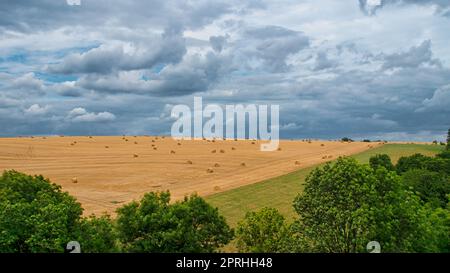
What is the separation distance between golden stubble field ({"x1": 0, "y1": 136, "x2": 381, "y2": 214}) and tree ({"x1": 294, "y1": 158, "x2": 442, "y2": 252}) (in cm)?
3288

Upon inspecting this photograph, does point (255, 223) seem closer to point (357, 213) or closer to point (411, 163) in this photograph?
point (357, 213)

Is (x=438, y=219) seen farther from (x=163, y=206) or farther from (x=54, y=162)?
(x=54, y=162)

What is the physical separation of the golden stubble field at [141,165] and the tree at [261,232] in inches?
1037

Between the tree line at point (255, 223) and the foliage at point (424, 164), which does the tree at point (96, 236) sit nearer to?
the tree line at point (255, 223)

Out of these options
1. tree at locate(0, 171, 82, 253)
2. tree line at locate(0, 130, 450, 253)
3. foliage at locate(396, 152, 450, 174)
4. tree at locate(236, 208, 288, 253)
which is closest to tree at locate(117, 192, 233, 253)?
tree line at locate(0, 130, 450, 253)

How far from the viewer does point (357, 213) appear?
120 feet

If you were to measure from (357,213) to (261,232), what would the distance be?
935cm

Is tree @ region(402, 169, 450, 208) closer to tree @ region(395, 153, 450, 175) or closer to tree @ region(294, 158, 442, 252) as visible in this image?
tree @ region(395, 153, 450, 175)

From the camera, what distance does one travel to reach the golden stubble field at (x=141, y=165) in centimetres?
8000

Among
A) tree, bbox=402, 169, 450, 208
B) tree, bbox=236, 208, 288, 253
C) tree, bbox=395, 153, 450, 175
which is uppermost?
tree, bbox=395, 153, 450, 175

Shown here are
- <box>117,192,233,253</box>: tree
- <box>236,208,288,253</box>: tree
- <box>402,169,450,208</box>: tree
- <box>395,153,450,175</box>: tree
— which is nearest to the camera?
<box>117,192,233,253</box>: tree

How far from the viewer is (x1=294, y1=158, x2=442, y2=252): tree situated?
37312 mm
